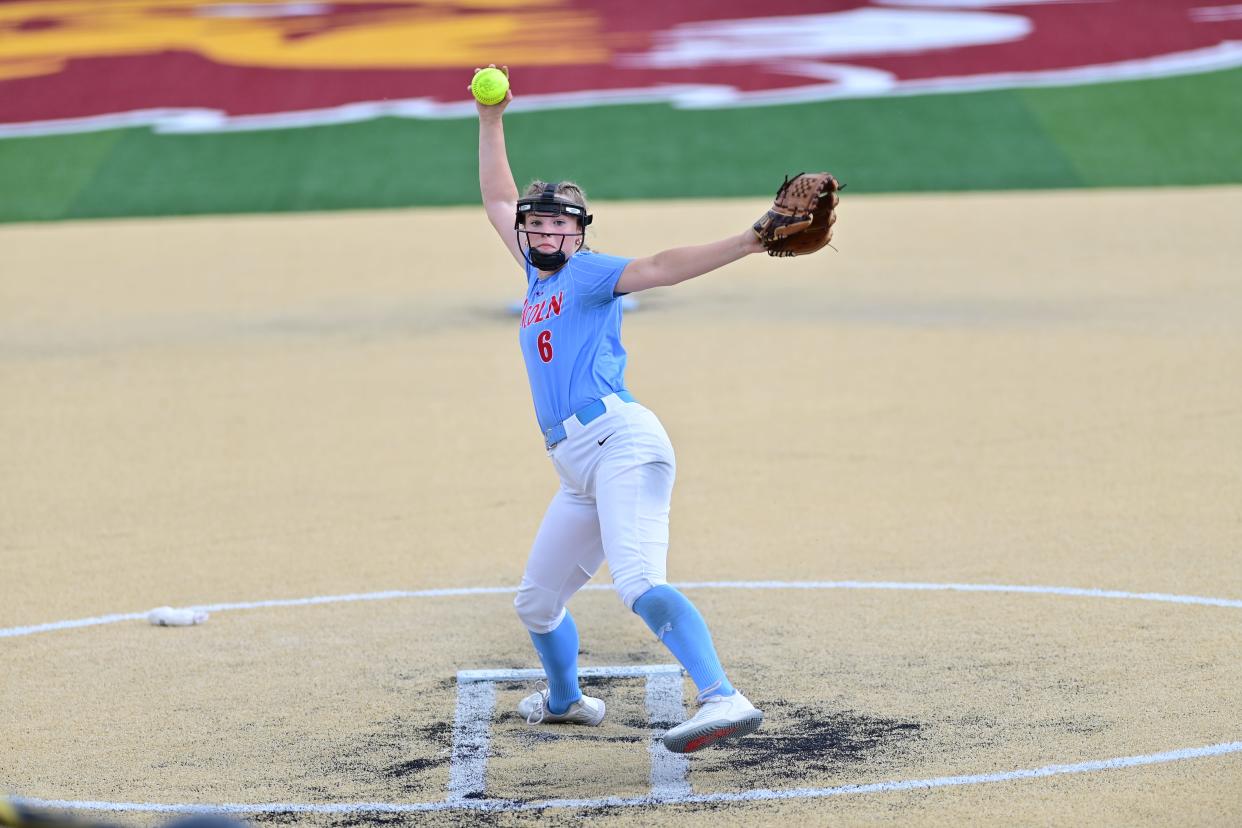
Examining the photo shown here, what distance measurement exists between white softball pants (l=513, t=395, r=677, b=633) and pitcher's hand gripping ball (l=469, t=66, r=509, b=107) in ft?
4.93

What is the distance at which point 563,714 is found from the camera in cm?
641

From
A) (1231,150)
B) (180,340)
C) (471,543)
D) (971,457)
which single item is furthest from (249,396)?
(1231,150)

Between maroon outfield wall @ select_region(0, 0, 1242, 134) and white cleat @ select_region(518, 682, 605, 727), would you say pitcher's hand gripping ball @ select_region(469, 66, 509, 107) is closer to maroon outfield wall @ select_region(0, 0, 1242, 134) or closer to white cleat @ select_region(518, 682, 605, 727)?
white cleat @ select_region(518, 682, 605, 727)

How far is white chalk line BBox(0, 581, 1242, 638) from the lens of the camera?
773cm

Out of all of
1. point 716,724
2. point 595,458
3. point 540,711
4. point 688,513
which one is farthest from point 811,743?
point 688,513

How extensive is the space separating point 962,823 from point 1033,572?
3.15 meters

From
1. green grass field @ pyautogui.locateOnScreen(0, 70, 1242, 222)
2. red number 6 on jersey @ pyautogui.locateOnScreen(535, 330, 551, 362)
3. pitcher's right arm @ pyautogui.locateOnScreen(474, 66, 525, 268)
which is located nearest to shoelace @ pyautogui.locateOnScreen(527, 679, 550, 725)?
red number 6 on jersey @ pyautogui.locateOnScreen(535, 330, 551, 362)

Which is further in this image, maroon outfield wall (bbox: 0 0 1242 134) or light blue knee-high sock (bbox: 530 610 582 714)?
maroon outfield wall (bbox: 0 0 1242 134)

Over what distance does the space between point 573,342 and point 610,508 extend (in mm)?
626

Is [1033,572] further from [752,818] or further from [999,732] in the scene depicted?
[752,818]

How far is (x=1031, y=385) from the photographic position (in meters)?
12.2

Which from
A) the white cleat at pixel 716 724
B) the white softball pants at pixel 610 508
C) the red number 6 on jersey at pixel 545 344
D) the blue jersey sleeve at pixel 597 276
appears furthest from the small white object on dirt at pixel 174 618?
the white cleat at pixel 716 724

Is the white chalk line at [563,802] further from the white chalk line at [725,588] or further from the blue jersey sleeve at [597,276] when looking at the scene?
the white chalk line at [725,588]

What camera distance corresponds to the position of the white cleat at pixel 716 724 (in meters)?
5.41
